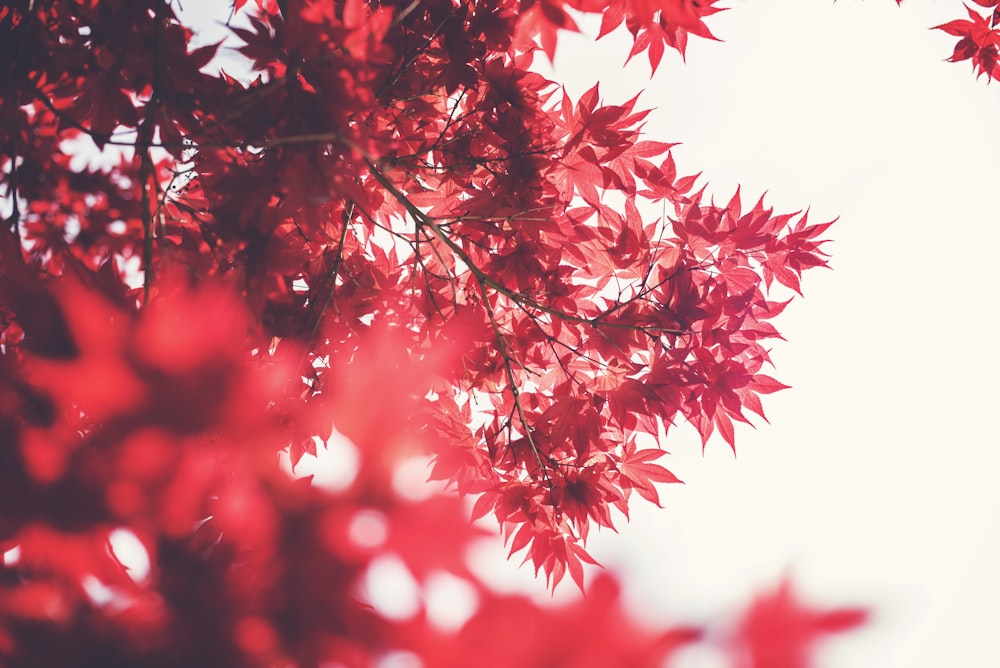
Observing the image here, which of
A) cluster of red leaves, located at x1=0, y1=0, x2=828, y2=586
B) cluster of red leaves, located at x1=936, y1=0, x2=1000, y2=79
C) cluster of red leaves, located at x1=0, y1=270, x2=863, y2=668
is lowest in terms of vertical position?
cluster of red leaves, located at x1=0, y1=270, x2=863, y2=668

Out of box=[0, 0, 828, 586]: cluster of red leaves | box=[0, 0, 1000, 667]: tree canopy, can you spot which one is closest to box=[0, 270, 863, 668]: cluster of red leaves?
box=[0, 0, 1000, 667]: tree canopy

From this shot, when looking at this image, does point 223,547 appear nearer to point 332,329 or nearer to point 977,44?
point 332,329

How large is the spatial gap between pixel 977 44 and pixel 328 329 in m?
2.88

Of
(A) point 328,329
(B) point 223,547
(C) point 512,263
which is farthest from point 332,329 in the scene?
(B) point 223,547

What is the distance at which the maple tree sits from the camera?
71cm

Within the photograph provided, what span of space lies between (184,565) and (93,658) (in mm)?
140

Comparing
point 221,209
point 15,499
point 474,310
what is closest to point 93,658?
point 15,499

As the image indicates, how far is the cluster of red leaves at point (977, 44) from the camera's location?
2.16 metres

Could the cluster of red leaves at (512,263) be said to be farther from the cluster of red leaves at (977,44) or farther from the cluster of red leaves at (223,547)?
the cluster of red leaves at (977,44)

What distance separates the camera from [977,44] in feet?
7.22

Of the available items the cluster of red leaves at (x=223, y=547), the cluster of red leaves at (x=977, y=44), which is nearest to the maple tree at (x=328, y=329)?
the cluster of red leaves at (x=223, y=547)

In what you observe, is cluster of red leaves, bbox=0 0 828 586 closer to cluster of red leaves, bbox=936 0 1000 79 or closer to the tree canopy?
the tree canopy

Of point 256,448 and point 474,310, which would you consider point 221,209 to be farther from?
point 474,310

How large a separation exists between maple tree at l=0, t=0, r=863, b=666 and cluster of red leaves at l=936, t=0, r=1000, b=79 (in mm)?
1258
